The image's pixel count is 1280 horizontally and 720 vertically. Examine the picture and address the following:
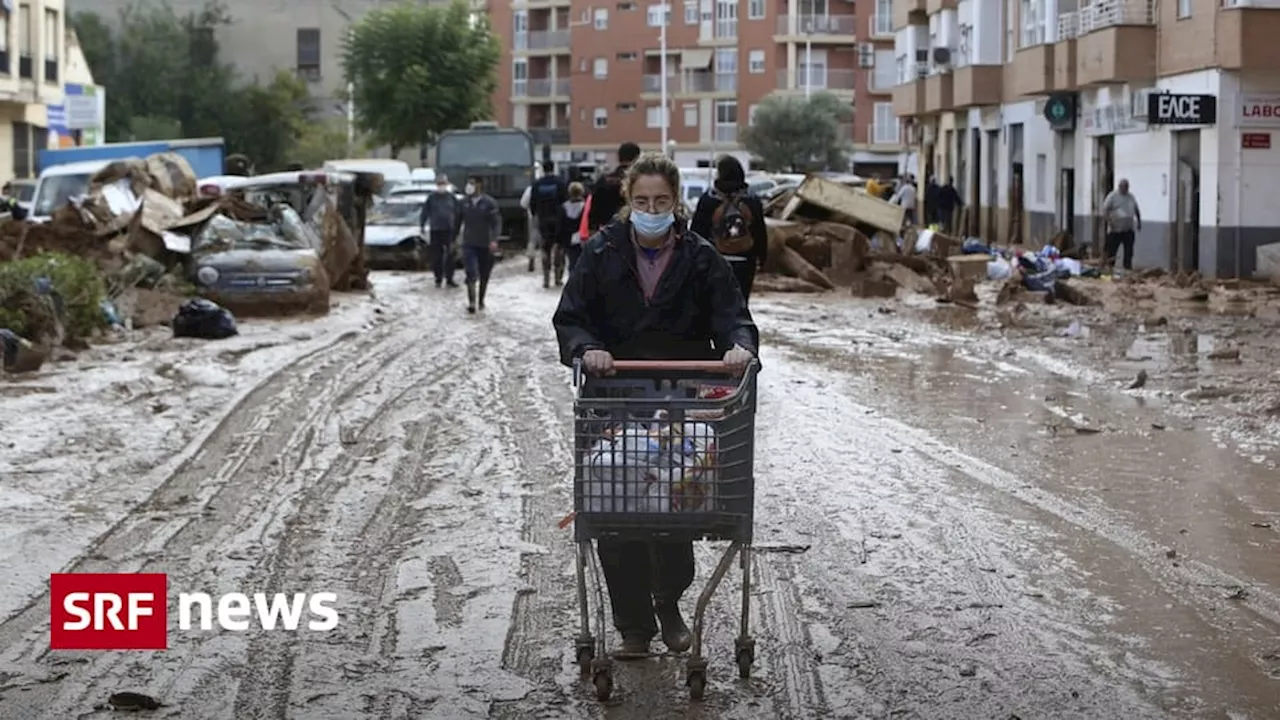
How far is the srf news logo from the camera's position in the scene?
7203mm

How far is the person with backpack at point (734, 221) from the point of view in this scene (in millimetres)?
13883

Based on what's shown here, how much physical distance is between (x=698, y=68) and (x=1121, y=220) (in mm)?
62399

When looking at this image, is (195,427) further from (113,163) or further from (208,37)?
(208,37)

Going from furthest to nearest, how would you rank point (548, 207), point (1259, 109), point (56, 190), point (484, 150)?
point (484, 150), point (56, 190), point (1259, 109), point (548, 207)

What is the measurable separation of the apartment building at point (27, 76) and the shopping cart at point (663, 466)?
161 feet

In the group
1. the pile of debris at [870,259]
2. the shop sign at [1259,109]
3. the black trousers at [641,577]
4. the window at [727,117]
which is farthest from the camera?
the window at [727,117]

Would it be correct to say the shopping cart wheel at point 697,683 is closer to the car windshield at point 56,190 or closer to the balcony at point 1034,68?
the car windshield at point 56,190

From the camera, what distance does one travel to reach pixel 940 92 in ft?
182

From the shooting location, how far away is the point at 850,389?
1542 centimetres

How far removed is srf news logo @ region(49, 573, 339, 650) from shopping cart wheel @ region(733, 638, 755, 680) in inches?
65.8

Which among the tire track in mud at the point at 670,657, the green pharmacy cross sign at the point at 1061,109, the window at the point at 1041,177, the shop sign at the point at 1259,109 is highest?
Result: the green pharmacy cross sign at the point at 1061,109

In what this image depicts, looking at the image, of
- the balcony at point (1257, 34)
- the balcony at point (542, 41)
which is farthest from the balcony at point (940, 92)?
the balcony at point (542, 41)

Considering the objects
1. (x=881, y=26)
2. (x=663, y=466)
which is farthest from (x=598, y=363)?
(x=881, y=26)

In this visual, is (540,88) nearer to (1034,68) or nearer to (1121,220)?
(1034,68)
